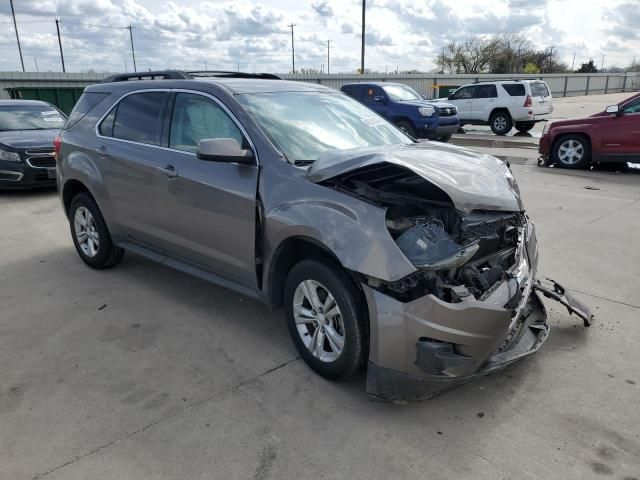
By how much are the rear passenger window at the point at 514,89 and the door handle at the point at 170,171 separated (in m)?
16.8

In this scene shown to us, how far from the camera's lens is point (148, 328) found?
4.13 meters

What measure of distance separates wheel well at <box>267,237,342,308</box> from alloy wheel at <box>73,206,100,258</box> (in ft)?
8.46

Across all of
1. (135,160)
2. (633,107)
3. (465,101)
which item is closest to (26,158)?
(135,160)

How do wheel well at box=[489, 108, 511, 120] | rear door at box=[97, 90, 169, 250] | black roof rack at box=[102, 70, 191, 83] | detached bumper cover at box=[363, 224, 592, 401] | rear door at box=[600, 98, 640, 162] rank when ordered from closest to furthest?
detached bumper cover at box=[363, 224, 592, 401], rear door at box=[97, 90, 169, 250], black roof rack at box=[102, 70, 191, 83], rear door at box=[600, 98, 640, 162], wheel well at box=[489, 108, 511, 120]

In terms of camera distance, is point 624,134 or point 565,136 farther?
point 565,136

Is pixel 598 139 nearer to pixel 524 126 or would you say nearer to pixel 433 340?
pixel 524 126

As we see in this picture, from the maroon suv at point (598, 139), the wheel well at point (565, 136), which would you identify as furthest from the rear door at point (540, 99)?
the wheel well at point (565, 136)

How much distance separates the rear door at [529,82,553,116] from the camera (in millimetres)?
18188

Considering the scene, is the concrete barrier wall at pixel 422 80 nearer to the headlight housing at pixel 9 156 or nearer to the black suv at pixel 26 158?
the black suv at pixel 26 158

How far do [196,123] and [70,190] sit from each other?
2.25 metres

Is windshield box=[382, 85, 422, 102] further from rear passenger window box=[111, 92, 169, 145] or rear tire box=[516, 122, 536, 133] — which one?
rear passenger window box=[111, 92, 169, 145]

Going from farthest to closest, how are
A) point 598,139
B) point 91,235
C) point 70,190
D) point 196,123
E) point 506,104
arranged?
point 506,104 < point 598,139 < point 70,190 < point 91,235 < point 196,123

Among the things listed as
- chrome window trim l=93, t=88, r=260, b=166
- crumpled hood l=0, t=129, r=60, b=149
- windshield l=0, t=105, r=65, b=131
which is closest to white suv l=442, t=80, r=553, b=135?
windshield l=0, t=105, r=65, b=131

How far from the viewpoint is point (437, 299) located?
2680 millimetres
